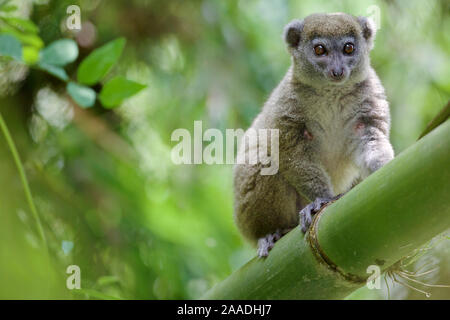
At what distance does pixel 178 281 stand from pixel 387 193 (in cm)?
233

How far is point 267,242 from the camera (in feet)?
9.93

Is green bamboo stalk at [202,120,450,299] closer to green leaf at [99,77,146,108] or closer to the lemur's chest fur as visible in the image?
green leaf at [99,77,146,108]

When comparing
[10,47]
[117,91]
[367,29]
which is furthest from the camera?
[367,29]

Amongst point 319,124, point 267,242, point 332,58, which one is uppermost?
→ point 332,58

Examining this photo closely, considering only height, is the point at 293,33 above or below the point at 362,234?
above

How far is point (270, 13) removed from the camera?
4.76m

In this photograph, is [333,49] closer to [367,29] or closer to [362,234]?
[367,29]

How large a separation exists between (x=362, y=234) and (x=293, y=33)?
2023mm

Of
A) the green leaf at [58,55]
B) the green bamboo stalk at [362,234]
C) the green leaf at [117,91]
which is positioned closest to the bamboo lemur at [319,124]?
the green bamboo stalk at [362,234]

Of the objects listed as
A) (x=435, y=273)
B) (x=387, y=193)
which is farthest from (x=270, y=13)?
(x=387, y=193)

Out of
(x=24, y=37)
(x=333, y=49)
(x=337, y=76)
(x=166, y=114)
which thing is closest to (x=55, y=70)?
(x=24, y=37)

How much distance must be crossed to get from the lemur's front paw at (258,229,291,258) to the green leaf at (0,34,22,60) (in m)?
1.32

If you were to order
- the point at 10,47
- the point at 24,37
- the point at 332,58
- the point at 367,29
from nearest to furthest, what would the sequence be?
the point at 10,47, the point at 24,37, the point at 332,58, the point at 367,29
